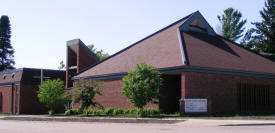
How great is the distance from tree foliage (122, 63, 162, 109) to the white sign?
8.03 feet

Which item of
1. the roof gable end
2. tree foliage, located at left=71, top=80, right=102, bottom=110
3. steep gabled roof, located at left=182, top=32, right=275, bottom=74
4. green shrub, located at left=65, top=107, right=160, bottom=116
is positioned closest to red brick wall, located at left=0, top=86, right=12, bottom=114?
green shrub, located at left=65, top=107, right=160, bottom=116

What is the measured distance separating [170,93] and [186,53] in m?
3.95

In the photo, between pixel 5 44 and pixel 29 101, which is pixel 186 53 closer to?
pixel 29 101

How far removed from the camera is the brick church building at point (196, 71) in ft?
93.5

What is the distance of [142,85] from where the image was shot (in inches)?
1006

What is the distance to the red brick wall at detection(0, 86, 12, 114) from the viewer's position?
48375 millimetres

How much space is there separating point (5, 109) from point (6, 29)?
114 feet

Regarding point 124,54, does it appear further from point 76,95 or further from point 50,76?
point 50,76

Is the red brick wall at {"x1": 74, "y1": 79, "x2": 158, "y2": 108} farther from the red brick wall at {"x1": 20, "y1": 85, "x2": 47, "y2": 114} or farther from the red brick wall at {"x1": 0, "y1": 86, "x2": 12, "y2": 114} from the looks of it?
the red brick wall at {"x1": 0, "y1": 86, "x2": 12, "y2": 114}

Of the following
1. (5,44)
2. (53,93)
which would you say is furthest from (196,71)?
(5,44)

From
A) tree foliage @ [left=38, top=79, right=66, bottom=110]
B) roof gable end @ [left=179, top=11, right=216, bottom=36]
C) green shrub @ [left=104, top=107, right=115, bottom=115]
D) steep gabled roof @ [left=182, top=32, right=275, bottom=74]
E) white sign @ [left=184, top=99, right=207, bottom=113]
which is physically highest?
roof gable end @ [left=179, top=11, right=216, bottom=36]

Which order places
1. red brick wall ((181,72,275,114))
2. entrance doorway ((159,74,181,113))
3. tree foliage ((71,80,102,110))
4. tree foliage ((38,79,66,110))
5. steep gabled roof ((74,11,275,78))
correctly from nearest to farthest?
red brick wall ((181,72,275,114)) → steep gabled roof ((74,11,275,78)) → tree foliage ((71,80,102,110)) → entrance doorway ((159,74,181,113)) → tree foliage ((38,79,66,110))

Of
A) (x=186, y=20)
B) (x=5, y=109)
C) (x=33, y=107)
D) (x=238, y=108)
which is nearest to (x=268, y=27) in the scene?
(x=186, y=20)

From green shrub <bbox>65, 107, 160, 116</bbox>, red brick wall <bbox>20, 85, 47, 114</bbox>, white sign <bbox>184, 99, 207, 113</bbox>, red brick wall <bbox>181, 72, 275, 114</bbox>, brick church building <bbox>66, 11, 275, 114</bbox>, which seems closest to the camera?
white sign <bbox>184, 99, 207, 113</bbox>
